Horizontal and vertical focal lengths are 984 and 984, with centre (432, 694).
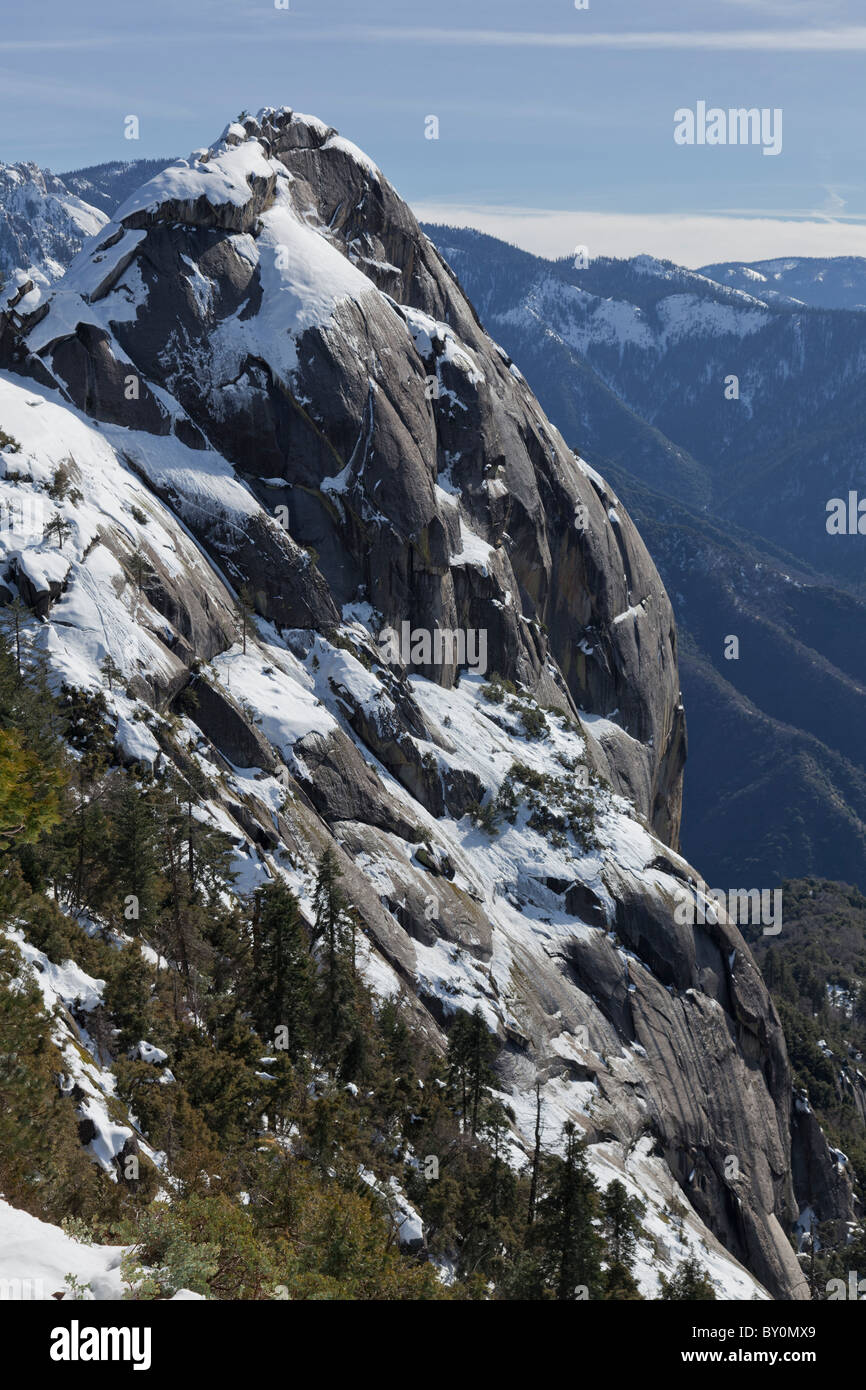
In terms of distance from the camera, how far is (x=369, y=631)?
79.4 m

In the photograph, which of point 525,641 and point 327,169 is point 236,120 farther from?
point 525,641

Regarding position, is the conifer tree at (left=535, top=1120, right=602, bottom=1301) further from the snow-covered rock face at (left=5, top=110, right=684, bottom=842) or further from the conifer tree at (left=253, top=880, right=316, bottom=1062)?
the snow-covered rock face at (left=5, top=110, right=684, bottom=842)

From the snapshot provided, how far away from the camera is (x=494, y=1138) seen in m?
50.3

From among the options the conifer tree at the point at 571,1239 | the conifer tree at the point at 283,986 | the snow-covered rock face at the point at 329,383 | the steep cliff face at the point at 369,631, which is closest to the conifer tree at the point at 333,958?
the conifer tree at the point at 283,986

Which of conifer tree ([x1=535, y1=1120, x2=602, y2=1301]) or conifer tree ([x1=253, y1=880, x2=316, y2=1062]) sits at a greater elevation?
conifer tree ([x1=253, y1=880, x2=316, y2=1062])

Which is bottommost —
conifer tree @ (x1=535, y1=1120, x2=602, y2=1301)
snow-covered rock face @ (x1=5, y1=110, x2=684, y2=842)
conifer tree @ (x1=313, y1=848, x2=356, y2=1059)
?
conifer tree @ (x1=535, y1=1120, x2=602, y2=1301)

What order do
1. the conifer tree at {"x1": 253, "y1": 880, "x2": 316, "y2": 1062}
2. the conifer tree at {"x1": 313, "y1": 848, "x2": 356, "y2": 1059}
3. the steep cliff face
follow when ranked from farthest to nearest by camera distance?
the steep cliff face < the conifer tree at {"x1": 313, "y1": 848, "x2": 356, "y2": 1059} < the conifer tree at {"x1": 253, "y1": 880, "x2": 316, "y2": 1062}

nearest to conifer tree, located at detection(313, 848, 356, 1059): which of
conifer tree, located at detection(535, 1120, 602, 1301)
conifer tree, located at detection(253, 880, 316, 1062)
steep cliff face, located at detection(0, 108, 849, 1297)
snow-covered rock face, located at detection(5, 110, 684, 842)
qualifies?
conifer tree, located at detection(253, 880, 316, 1062)

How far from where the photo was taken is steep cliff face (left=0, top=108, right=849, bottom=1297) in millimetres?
59500

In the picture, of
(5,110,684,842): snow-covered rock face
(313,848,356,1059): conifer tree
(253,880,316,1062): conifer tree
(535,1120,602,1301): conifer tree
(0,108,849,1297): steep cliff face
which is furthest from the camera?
(5,110,684,842): snow-covered rock face

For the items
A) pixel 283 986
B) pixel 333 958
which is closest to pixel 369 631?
pixel 333 958

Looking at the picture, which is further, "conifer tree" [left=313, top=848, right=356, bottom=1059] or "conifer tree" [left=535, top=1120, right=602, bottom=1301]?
"conifer tree" [left=313, top=848, right=356, bottom=1059]

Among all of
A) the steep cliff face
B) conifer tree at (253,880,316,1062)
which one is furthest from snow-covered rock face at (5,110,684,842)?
conifer tree at (253,880,316,1062)
